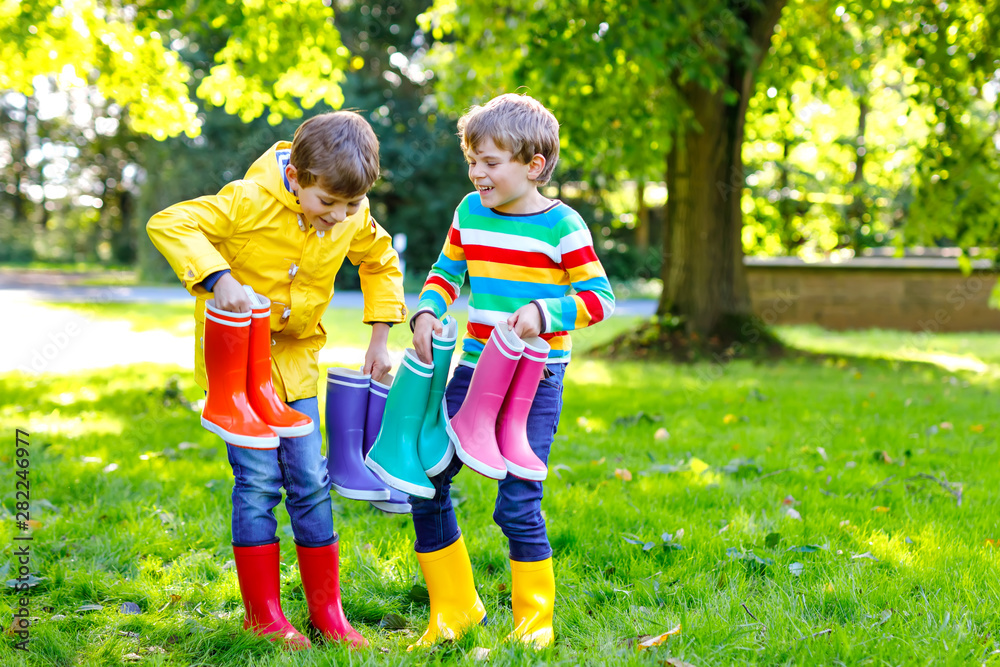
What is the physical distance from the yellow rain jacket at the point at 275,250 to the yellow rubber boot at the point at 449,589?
0.64 meters

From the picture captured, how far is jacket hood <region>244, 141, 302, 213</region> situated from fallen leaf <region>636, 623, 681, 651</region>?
1.54m

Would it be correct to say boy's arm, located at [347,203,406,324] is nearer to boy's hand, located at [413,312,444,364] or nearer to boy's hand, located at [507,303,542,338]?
boy's hand, located at [413,312,444,364]

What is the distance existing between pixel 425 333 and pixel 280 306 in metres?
0.44

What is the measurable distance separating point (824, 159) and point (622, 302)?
32.2ft

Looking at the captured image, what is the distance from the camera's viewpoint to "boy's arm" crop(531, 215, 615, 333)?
216 cm

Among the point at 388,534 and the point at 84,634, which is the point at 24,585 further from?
the point at 388,534

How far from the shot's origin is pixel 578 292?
2.23 metres

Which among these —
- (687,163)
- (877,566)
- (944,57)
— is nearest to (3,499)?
(877,566)

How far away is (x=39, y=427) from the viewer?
5051 millimetres

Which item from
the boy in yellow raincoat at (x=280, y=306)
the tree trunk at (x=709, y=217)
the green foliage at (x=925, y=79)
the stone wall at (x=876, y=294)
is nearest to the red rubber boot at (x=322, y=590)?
the boy in yellow raincoat at (x=280, y=306)

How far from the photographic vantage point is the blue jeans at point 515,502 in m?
2.29

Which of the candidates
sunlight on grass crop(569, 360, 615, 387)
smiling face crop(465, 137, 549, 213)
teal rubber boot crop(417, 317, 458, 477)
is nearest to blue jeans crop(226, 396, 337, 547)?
teal rubber boot crop(417, 317, 458, 477)

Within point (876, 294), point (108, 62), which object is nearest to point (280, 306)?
point (108, 62)

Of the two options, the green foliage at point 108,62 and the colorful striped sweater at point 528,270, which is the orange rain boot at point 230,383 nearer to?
the colorful striped sweater at point 528,270
